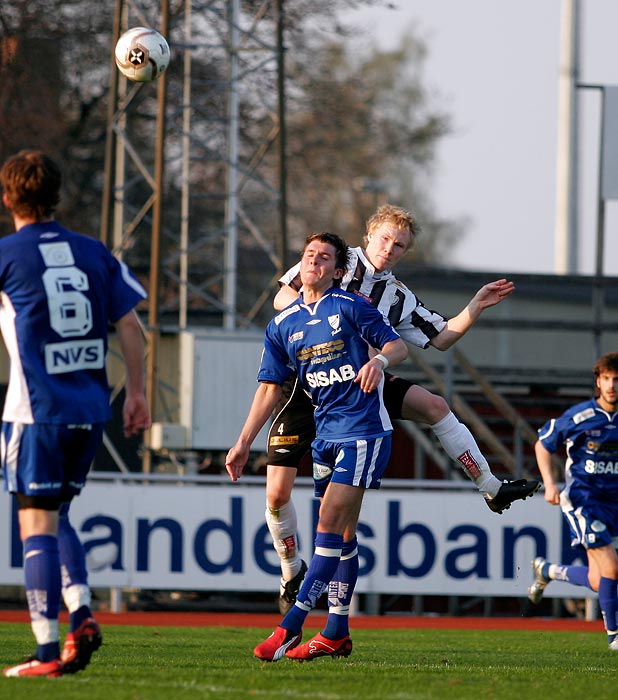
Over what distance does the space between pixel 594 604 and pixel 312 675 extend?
883cm

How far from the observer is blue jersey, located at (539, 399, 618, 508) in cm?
1033

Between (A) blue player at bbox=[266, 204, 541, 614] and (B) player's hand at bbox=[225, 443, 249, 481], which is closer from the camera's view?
(B) player's hand at bbox=[225, 443, 249, 481]

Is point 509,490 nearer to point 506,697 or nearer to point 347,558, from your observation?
point 347,558

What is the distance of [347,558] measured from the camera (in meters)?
7.93

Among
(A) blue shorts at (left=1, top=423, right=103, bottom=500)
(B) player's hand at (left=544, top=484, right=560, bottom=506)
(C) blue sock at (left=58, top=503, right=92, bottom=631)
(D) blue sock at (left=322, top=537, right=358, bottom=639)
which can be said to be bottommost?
(D) blue sock at (left=322, top=537, right=358, bottom=639)

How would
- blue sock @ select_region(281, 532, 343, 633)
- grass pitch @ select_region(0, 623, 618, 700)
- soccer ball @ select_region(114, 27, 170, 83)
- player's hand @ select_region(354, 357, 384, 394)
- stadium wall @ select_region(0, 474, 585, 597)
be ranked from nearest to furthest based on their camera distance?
grass pitch @ select_region(0, 623, 618, 700)
player's hand @ select_region(354, 357, 384, 394)
blue sock @ select_region(281, 532, 343, 633)
soccer ball @ select_region(114, 27, 170, 83)
stadium wall @ select_region(0, 474, 585, 597)

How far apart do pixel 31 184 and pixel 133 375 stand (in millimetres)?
886

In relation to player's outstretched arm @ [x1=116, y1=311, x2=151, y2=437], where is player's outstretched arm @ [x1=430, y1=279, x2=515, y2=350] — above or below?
above

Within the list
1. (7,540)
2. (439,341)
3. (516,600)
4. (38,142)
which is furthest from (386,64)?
(439,341)

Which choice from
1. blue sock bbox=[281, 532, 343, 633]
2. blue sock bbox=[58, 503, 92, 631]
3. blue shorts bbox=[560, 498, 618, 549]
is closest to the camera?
blue sock bbox=[58, 503, 92, 631]

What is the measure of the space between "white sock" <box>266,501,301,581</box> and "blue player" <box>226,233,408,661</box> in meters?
1.17

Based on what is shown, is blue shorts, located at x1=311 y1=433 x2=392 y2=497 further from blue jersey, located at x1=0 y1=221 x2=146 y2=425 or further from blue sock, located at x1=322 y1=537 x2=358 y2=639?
blue jersey, located at x1=0 y1=221 x2=146 y2=425

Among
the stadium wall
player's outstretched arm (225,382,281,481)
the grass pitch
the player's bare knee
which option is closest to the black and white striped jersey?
the player's bare knee

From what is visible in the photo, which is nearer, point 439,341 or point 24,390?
point 24,390
